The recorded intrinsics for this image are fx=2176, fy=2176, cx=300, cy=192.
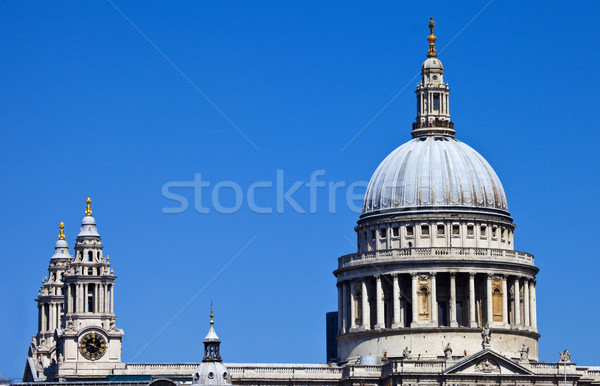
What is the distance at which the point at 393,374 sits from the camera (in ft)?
656

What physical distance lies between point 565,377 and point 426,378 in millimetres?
12787

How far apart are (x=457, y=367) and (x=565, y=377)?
32.8ft

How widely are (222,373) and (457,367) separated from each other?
70.6 ft

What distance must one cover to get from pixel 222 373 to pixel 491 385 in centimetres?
2469

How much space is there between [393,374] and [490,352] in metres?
9.12

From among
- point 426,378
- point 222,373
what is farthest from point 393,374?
point 222,373

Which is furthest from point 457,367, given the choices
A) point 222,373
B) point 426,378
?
point 222,373

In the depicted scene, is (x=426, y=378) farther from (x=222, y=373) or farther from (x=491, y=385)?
(x=222, y=373)

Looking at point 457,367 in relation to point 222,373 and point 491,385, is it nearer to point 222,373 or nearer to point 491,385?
point 491,385

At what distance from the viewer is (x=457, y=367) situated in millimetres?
199250

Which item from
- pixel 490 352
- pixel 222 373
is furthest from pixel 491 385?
pixel 222 373

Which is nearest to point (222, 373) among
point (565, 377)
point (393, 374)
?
point (393, 374)

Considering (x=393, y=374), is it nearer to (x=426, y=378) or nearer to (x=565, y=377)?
(x=426, y=378)

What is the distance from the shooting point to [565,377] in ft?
655
